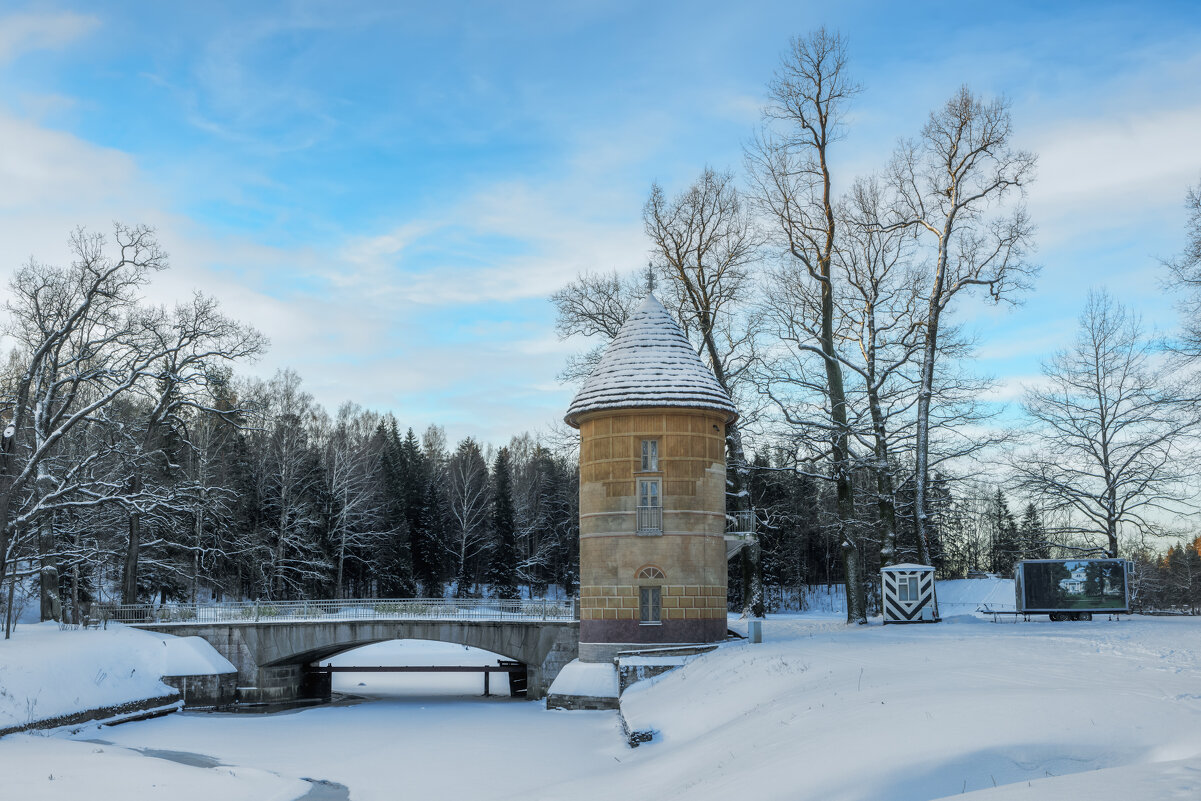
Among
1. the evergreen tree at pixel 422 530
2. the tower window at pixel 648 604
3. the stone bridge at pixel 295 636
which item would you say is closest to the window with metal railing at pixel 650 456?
the tower window at pixel 648 604

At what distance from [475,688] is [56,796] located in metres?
26.0

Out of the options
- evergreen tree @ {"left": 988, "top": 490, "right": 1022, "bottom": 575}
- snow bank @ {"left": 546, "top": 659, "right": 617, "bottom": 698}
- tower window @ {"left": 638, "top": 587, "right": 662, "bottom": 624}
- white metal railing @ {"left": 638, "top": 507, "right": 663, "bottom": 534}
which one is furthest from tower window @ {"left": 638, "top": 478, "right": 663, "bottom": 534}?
evergreen tree @ {"left": 988, "top": 490, "right": 1022, "bottom": 575}

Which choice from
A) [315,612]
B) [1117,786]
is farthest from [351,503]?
[1117,786]

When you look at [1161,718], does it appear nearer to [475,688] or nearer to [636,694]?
[636,694]

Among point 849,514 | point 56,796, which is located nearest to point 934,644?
point 849,514

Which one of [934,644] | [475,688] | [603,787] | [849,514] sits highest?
[849,514]

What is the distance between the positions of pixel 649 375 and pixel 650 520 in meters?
4.54

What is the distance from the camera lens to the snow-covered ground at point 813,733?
939 cm

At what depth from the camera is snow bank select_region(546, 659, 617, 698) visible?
1097 inches

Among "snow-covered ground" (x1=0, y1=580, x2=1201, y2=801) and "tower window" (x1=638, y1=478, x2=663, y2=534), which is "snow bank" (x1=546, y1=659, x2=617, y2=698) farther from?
"tower window" (x1=638, y1=478, x2=663, y2=534)

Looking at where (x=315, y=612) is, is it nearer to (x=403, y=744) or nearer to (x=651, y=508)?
(x=403, y=744)

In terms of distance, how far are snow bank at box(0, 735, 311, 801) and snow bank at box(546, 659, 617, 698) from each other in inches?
393

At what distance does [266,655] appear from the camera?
117 ft

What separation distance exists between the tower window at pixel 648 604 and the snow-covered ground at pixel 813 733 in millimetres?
3269
